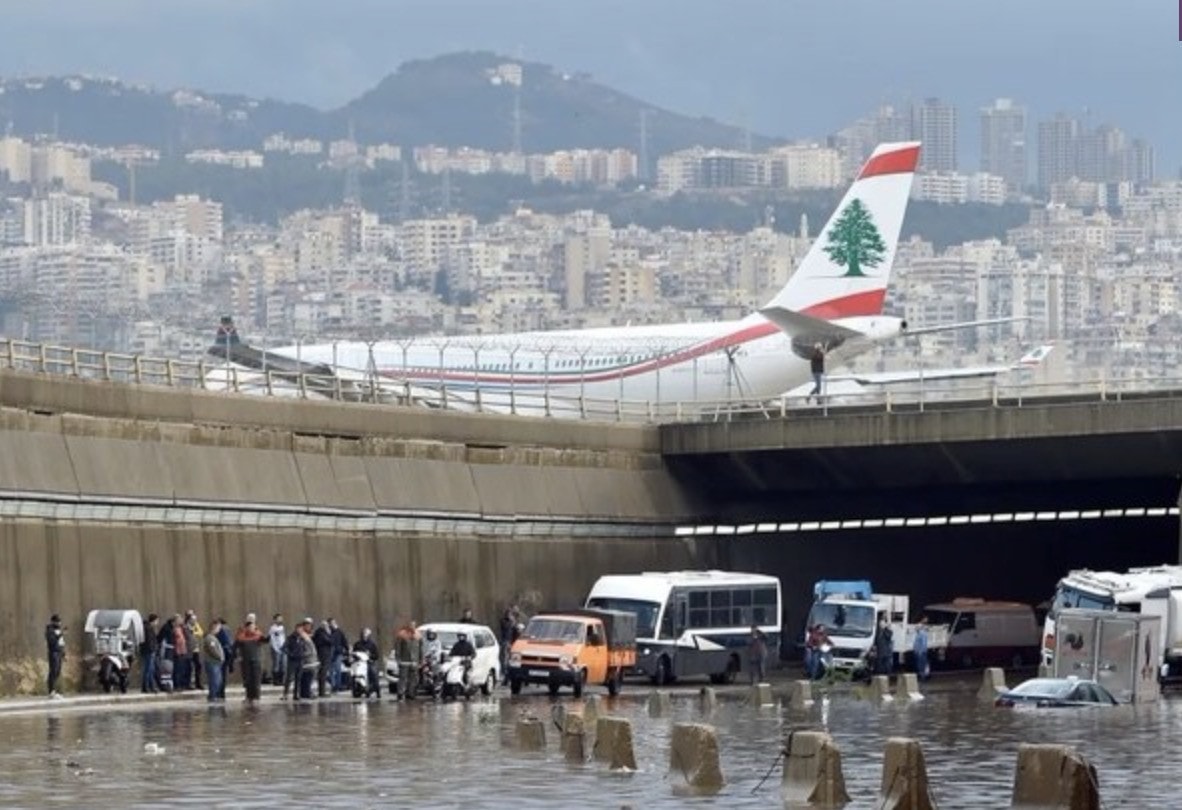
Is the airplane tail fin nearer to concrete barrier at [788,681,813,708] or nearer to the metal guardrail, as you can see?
the metal guardrail

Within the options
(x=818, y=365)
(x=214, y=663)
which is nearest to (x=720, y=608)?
(x=214, y=663)

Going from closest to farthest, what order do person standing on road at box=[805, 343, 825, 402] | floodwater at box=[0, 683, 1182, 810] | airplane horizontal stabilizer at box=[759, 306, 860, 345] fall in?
floodwater at box=[0, 683, 1182, 810]
person standing on road at box=[805, 343, 825, 402]
airplane horizontal stabilizer at box=[759, 306, 860, 345]

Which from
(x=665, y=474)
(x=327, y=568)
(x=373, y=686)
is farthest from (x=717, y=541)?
(x=373, y=686)

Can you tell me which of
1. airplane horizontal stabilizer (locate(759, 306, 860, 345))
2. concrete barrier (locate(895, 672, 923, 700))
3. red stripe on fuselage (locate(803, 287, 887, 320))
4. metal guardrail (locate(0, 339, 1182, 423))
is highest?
red stripe on fuselage (locate(803, 287, 887, 320))

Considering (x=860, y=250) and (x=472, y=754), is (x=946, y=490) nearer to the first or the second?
(x=860, y=250)

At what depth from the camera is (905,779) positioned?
3297cm

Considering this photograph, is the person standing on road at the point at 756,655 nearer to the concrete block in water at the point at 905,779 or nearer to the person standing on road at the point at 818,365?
the person standing on road at the point at 818,365

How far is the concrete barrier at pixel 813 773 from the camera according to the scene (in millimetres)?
34906

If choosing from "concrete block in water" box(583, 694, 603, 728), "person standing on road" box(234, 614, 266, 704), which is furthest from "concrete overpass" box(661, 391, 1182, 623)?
"concrete block in water" box(583, 694, 603, 728)

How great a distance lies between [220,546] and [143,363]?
16.0 ft

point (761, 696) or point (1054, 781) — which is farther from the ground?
point (1054, 781)

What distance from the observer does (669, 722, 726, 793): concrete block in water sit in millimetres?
37125

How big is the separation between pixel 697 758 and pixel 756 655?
32909mm

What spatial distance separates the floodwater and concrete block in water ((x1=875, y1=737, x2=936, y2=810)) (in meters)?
1.52
